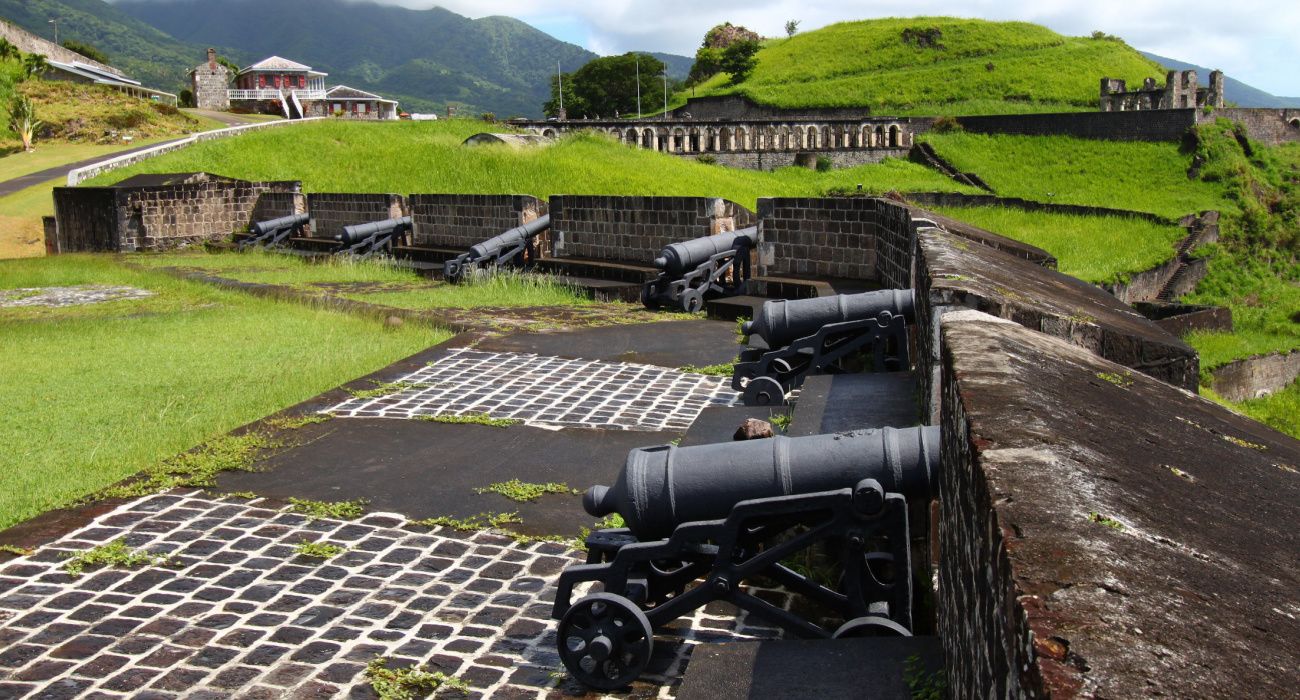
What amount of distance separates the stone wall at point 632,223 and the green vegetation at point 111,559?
34.0 feet

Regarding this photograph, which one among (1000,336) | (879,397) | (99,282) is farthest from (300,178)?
(1000,336)

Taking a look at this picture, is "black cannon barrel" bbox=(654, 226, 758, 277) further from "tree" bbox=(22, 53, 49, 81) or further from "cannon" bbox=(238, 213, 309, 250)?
"tree" bbox=(22, 53, 49, 81)

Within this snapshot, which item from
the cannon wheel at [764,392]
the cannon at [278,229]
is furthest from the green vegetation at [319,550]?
the cannon at [278,229]

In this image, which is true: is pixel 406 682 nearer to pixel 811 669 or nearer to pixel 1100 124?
pixel 811 669

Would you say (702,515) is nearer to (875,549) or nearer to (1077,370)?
(875,549)

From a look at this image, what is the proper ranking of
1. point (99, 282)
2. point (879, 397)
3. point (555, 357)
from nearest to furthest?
1. point (879, 397)
2. point (555, 357)
3. point (99, 282)

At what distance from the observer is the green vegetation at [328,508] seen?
226 inches

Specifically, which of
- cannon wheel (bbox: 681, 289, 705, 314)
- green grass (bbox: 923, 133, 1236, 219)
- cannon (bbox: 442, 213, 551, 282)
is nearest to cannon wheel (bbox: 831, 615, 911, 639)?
cannon wheel (bbox: 681, 289, 705, 314)

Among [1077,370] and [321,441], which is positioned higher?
[1077,370]

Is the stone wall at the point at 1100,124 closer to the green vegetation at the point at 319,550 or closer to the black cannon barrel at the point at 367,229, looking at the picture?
the black cannon barrel at the point at 367,229

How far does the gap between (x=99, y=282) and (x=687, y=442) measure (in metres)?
15.4

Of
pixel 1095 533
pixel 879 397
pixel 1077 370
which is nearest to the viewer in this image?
pixel 1095 533

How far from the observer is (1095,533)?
5.92 ft

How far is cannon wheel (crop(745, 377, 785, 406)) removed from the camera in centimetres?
774
